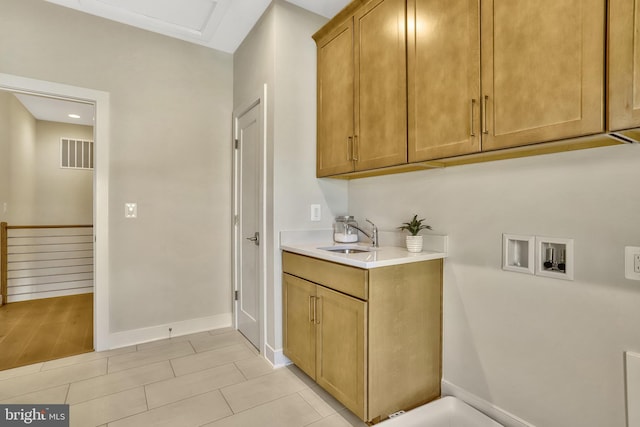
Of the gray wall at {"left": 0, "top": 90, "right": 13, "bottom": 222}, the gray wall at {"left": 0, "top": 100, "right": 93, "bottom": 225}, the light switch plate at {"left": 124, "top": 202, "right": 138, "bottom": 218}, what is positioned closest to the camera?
the light switch plate at {"left": 124, "top": 202, "right": 138, "bottom": 218}

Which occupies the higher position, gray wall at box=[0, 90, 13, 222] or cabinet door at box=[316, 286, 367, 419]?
gray wall at box=[0, 90, 13, 222]

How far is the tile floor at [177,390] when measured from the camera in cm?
168

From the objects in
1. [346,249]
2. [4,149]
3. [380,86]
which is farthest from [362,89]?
[4,149]

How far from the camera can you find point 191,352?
8.19 ft

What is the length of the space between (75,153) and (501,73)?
6.19 m

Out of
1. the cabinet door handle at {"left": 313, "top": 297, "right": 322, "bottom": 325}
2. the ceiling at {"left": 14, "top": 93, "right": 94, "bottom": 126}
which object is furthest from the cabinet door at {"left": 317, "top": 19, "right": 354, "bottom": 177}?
the ceiling at {"left": 14, "top": 93, "right": 94, "bottom": 126}

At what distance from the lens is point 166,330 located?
2787 mm

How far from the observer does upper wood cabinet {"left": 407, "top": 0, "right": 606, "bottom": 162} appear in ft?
3.48

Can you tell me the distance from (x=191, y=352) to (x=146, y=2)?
9.00ft

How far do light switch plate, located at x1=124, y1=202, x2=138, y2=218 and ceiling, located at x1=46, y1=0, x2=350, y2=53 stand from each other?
1527 mm

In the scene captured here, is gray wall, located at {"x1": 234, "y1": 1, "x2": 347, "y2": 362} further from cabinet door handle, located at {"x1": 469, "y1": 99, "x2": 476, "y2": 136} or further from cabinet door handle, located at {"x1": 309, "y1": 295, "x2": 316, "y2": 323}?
cabinet door handle, located at {"x1": 469, "y1": 99, "x2": 476, "y2": 136}

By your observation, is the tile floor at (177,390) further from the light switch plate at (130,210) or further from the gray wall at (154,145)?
the light switch plate at (130,210)

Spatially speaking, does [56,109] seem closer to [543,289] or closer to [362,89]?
[362,89]

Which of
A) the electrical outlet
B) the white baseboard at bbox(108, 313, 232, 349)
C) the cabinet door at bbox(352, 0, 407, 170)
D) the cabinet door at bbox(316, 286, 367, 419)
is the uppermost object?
the cabinet door at bbox(352, 0, 407, 170)
